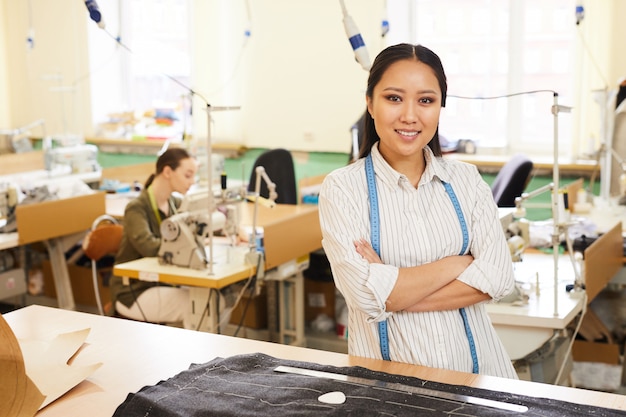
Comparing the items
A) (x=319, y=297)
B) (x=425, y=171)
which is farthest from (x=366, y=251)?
(x=319, y=297)

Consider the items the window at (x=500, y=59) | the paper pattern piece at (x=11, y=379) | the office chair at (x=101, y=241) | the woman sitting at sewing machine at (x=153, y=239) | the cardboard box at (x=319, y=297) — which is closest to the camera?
the paper pattern piece at (x=11, y=379)

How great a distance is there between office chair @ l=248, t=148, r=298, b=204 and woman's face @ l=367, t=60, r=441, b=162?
9.93ft

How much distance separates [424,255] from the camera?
183cm

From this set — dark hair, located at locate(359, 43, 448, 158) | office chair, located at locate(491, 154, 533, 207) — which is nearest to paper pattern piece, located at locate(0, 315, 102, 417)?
dark hair, located at locate(359, 43, 448, 158)

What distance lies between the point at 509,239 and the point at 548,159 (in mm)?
2523

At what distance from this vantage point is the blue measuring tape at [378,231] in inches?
70.7

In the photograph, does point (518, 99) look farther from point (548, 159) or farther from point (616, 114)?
point (616, 114)

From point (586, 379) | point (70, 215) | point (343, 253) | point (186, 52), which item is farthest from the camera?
point (186, 52)

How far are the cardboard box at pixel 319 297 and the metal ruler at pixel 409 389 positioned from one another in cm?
290

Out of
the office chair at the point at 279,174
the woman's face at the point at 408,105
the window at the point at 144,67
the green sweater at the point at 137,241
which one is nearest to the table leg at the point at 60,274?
the green sweater at the point at 137,241

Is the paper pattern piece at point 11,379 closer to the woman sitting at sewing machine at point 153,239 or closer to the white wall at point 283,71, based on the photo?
the woman sitting at sewing machine at point 153,239

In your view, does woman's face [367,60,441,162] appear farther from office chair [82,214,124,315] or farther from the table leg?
the table leg

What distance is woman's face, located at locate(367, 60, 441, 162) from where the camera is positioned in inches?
70.9

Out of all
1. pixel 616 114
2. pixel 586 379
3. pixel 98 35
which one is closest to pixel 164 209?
pixel 586 379
